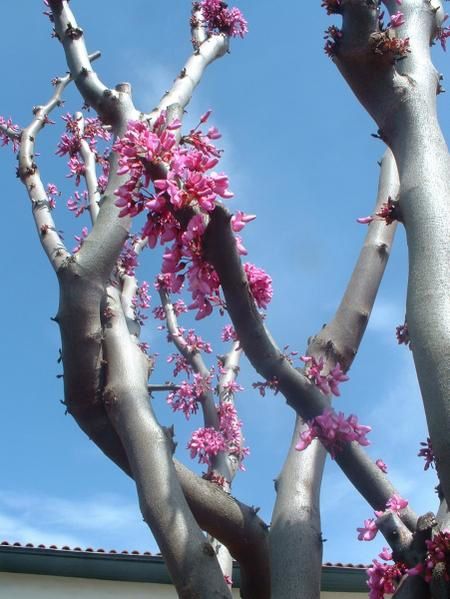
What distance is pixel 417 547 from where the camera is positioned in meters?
2.38

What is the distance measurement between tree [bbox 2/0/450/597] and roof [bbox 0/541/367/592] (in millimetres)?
4952

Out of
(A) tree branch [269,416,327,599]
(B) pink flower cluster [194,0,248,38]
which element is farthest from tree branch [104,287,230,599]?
(B) pink flower cluster [194,0,248,38]

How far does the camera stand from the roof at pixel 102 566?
802cm

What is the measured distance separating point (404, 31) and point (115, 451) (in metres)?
2.34

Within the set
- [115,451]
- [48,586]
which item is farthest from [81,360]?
[48,586]

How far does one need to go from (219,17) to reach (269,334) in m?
5.09

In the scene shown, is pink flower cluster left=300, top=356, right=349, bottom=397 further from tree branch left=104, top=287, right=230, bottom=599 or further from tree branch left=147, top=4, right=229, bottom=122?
tree branch left=147, top=4, right=229, bottom=122

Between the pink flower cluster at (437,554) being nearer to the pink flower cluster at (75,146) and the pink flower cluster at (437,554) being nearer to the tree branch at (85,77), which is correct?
the tree branch at (85,77)

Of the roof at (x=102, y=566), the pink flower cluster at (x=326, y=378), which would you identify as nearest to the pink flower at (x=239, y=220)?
the pink flower cluster at (x=326, y=378)

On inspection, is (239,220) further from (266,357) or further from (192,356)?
(192,356)

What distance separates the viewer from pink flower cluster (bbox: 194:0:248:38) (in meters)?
6.89

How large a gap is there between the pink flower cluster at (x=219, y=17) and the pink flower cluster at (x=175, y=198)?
4567 millimetres

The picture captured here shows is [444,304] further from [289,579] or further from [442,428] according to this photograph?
[289,579]

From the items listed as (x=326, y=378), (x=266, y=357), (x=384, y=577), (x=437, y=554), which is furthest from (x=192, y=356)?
(x=437, y=554)
